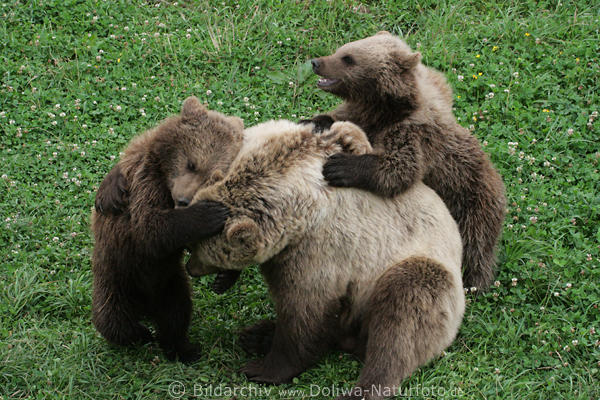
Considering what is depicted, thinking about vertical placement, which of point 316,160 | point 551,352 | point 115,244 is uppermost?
point 316,160

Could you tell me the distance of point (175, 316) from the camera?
657 cm

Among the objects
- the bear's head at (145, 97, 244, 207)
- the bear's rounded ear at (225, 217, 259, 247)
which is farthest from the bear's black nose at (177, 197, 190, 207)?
the bear's rounded ear at (225, 217, 259, 247)

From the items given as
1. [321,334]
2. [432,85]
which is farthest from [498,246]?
[321,334]

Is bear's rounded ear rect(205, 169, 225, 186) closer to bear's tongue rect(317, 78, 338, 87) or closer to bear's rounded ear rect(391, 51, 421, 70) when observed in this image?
bear's tongue rect(317, 78, 338, 87)

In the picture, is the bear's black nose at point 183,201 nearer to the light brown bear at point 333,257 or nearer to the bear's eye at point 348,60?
the light brown bear at point 333,257

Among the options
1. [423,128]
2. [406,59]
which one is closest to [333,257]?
[423,128]

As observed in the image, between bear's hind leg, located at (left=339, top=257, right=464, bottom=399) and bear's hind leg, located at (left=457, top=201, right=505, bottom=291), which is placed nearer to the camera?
bear's hind leg, located at (left=339, top=257, right=464, bottom=399)

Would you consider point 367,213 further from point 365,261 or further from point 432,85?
point 432,85

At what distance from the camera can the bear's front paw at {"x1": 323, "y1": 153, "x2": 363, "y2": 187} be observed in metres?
6.09

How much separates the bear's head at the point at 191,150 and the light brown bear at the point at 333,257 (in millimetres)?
139

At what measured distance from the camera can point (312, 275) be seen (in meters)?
6.12

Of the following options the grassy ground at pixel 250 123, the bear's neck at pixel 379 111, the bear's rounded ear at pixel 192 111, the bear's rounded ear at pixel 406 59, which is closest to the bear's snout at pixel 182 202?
the bear's rounded ear at pixel 192 111

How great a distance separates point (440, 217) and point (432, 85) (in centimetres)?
148

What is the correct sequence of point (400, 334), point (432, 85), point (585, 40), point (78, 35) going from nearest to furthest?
point (400, 334), point (432, 85), point (585, 40), point (78, 35)
